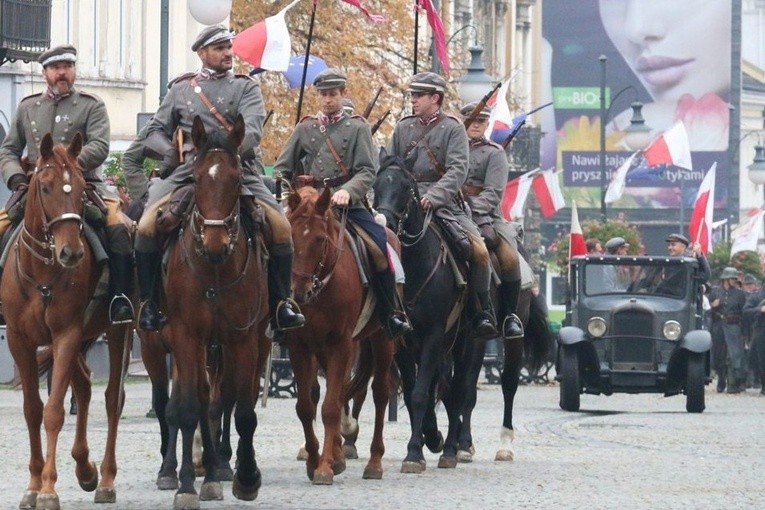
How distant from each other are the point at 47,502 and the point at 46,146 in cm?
212

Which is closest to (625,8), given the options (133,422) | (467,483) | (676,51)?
(676,51)

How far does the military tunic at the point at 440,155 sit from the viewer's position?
18203mm

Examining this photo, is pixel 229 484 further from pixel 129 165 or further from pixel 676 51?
pixel 676 51

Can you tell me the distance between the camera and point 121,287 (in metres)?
14.9

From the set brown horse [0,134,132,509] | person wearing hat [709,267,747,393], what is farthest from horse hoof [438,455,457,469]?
person wearing hat [709,267,747,393]

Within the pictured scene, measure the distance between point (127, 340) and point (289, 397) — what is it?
16662 mm

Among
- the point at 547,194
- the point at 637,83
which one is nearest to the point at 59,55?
the point at 547,194

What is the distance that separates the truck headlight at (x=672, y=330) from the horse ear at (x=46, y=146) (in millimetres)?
16646

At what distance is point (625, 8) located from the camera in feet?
367

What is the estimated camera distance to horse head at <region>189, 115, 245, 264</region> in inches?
548

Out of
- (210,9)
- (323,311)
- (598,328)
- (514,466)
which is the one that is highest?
(210,9)

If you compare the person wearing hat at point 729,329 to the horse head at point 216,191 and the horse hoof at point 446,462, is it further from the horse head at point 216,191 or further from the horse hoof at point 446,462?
the horse head at point 216,191

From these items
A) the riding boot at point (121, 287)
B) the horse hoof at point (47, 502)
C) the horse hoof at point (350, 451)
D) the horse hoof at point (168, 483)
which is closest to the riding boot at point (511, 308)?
the horse hoof at point (350, 451)

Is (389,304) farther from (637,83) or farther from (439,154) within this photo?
(637,83)
